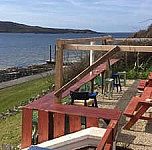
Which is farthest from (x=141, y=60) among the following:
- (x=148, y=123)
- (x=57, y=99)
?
(x=57, y=99)

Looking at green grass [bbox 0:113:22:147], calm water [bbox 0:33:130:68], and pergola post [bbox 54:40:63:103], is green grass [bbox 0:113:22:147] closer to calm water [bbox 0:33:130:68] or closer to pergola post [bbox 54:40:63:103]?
pergola post [bbox 54:40:63:103]

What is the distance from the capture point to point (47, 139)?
4.67m

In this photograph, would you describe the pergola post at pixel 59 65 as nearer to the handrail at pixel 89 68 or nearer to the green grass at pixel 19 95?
the handrail at pixel 89 68

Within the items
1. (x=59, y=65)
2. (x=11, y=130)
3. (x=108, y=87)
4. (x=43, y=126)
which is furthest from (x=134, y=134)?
(x=108, y=87)

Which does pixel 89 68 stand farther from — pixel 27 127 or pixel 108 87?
pixel 108 87

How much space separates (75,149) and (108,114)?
2.25 ft

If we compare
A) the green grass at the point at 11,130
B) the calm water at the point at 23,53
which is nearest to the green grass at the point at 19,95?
the green grass at the point at 11,130

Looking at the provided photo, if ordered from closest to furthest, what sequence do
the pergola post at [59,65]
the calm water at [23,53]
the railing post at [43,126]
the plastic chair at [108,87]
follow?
the railing post at [43,126] < the pergola post at [59,65] < the plastic chair at [108,87] < the calm water at [23,53]

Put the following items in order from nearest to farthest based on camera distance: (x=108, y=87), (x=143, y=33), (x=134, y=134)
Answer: (x=134, y=134), (x=108, y=87), (x=143, y=33)

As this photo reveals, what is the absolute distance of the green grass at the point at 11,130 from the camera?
17.7ft

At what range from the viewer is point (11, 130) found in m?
6.07

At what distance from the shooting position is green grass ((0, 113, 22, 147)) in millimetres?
5394

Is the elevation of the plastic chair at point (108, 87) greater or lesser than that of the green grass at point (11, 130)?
greater

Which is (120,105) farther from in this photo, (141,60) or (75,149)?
(141,60)
